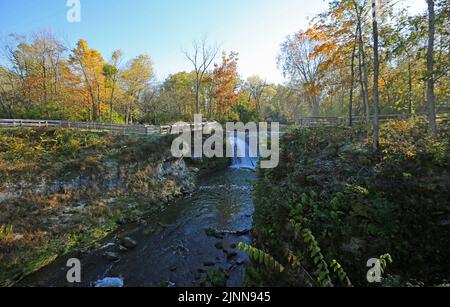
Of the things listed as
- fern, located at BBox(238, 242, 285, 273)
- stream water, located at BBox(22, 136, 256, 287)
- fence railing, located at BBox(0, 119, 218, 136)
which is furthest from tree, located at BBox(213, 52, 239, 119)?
fern, located at BBox(238, 242, 285, 273)

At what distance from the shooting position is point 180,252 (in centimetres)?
802

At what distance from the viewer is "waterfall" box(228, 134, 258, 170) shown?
20706 mm

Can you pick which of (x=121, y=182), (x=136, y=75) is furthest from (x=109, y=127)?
(x=136, y=75)

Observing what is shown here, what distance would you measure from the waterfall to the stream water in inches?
309

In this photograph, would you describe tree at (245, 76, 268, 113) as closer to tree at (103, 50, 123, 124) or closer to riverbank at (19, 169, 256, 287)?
tree at (103, 50, 123, 124)

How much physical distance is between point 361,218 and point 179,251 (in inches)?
244

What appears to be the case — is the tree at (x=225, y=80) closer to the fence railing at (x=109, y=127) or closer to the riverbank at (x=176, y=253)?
the fence railing at (x=109, y=127)

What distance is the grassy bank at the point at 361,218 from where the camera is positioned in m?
4.81

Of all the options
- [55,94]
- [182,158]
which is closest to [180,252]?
[182,158]

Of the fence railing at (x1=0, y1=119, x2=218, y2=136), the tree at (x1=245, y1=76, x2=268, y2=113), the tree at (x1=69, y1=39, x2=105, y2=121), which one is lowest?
the fence railing at (x1=0, y1=119, x2=218, y2=136)

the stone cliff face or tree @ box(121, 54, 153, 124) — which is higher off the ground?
tree @ box(121, 54, 153, 124)

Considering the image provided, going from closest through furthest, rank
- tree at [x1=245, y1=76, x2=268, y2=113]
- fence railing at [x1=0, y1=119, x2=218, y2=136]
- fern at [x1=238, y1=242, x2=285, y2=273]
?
fern at [x1=238, y1=242, x2=285, y2=273] < fence railing at [x1=0, y1=119, x2=218, y2=136] < tree at [x1=245, y1=76, x2=268, y2=113]

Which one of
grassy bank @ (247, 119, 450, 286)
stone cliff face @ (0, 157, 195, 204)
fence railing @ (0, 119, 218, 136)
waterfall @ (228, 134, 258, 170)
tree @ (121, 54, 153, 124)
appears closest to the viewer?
grassy bank @ (247, 119, 450, 286)

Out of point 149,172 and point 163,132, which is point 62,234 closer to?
point 149,172
